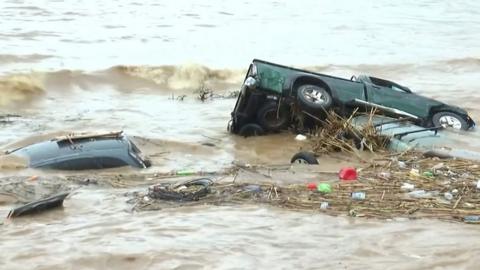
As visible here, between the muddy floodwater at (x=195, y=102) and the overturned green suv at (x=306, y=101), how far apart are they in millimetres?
301

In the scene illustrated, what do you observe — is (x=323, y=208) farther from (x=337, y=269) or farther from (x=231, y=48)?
(x=231, y=48)

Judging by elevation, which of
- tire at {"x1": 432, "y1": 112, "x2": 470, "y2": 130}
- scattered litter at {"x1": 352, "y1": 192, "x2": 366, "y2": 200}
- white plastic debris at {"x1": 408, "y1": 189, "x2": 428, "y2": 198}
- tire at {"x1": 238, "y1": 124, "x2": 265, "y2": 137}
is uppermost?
white plastic debris at {"x1": 408, "y1": 189, "x2": 428, "y2": 198}

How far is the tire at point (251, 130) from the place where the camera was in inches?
436

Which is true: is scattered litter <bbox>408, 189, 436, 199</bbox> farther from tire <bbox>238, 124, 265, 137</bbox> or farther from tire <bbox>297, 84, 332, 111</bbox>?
tire <bbox>238, 124, 265, 137</bbox>

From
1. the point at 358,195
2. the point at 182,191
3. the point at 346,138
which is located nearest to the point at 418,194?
the point at 358,195

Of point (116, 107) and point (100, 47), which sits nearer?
point (116, 107)

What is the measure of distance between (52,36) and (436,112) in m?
15.0

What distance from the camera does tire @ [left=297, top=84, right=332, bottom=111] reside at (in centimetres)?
1049

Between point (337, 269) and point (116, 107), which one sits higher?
point (337, 269)

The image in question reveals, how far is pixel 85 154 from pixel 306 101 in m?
3.15

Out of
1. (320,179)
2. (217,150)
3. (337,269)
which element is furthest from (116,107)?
(337,269)

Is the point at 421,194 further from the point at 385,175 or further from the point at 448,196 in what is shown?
the point at 385,175

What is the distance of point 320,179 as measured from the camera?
25.6 ft

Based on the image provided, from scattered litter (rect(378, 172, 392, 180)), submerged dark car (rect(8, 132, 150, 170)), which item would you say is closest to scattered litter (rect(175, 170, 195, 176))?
submerged dark car (rect(8, 132, 150, 170))
